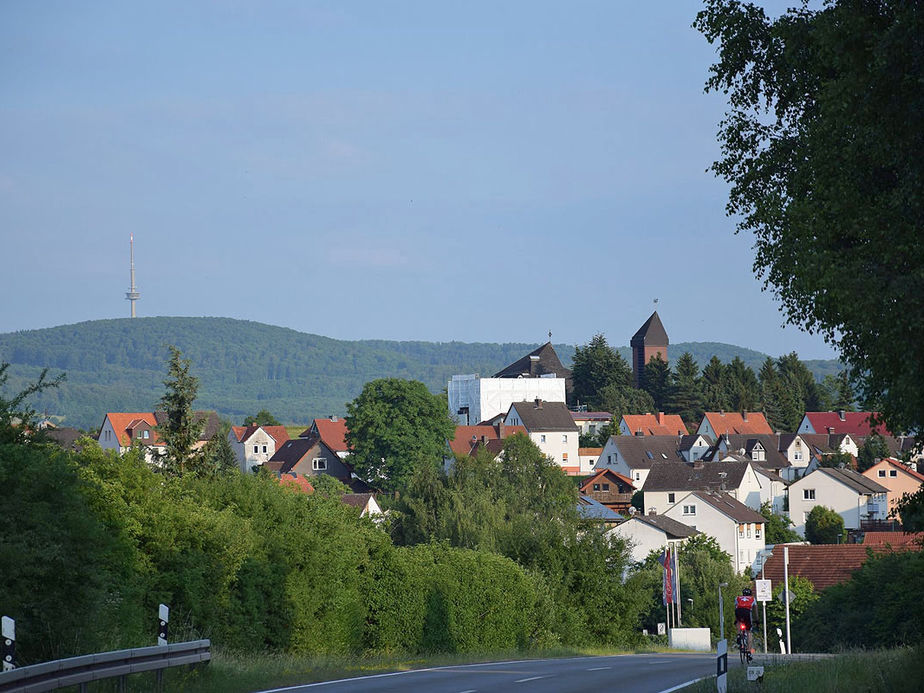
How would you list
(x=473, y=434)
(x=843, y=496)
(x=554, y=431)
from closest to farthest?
(x=843, y=496)
(x=554, y=431)
(x=473, y=434)

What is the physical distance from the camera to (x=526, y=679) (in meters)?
19.8

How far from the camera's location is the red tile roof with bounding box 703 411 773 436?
171250mm

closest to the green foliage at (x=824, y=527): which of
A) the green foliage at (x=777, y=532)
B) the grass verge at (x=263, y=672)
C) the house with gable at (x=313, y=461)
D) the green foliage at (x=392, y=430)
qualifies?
the green foliage at (x=777, y=532)

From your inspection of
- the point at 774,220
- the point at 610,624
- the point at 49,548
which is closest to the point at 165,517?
the point at 49,548

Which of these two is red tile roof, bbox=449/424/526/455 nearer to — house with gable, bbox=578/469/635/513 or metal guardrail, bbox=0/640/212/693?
house with gable, bbox=578/469/635/513

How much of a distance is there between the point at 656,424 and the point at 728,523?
81.6m

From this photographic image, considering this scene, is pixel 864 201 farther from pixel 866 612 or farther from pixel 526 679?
pixel 866 612

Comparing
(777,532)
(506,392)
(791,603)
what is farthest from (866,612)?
(506,392)

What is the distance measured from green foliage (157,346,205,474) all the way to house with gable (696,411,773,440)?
128306mm

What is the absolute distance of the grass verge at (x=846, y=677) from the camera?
1503 cm

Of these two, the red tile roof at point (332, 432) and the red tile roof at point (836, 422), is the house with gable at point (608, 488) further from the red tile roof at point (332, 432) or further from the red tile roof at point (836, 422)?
the red tile roof at point (836, 422)

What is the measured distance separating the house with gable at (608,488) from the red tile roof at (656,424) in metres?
40.9

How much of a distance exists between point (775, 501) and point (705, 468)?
7.88 m

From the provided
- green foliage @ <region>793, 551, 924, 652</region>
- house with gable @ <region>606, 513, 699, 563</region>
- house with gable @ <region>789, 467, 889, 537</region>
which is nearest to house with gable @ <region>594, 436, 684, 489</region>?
house with gable @ <region>789, 467, 889, 537</region>
